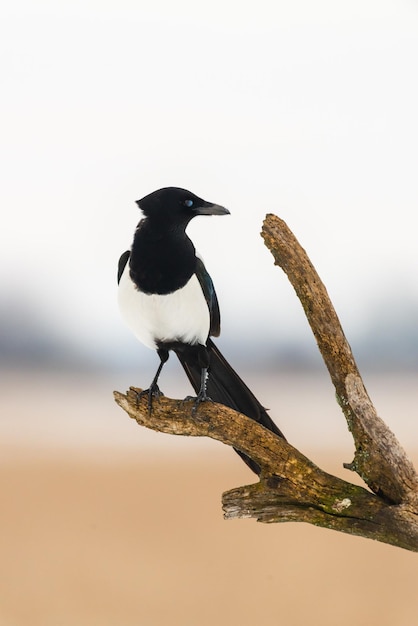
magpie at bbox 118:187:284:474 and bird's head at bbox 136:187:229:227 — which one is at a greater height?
bird's head at bbox 136:187:229:227

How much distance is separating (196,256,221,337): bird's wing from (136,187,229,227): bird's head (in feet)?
0.34

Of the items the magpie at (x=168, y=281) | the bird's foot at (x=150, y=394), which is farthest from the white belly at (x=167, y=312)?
the bird's foot at (x=150, y=394)

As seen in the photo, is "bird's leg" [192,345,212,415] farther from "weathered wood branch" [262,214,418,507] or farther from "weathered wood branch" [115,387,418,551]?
"weathered wood branch" [262,214,418,507]

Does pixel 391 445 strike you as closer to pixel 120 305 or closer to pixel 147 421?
pixel 147 421

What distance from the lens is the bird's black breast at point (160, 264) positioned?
133 cm

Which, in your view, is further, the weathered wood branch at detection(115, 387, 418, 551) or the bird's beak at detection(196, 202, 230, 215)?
the bird's beak at detection(196, 202, 230, 215)

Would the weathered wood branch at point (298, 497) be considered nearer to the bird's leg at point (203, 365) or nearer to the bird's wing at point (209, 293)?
the bird's leg at point (203, 365)

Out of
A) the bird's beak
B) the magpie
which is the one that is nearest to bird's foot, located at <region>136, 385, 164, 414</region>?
the magpie

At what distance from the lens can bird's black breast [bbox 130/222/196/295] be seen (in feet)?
4.36

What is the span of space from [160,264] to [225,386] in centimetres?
30

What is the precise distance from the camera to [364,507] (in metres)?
1.20

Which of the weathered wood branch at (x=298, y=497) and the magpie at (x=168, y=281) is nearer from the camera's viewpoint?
the weathered wood branch at (x=298, y=497)

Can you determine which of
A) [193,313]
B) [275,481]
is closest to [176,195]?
[193,313]

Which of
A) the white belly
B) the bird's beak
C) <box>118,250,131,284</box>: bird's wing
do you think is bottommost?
the white belly
